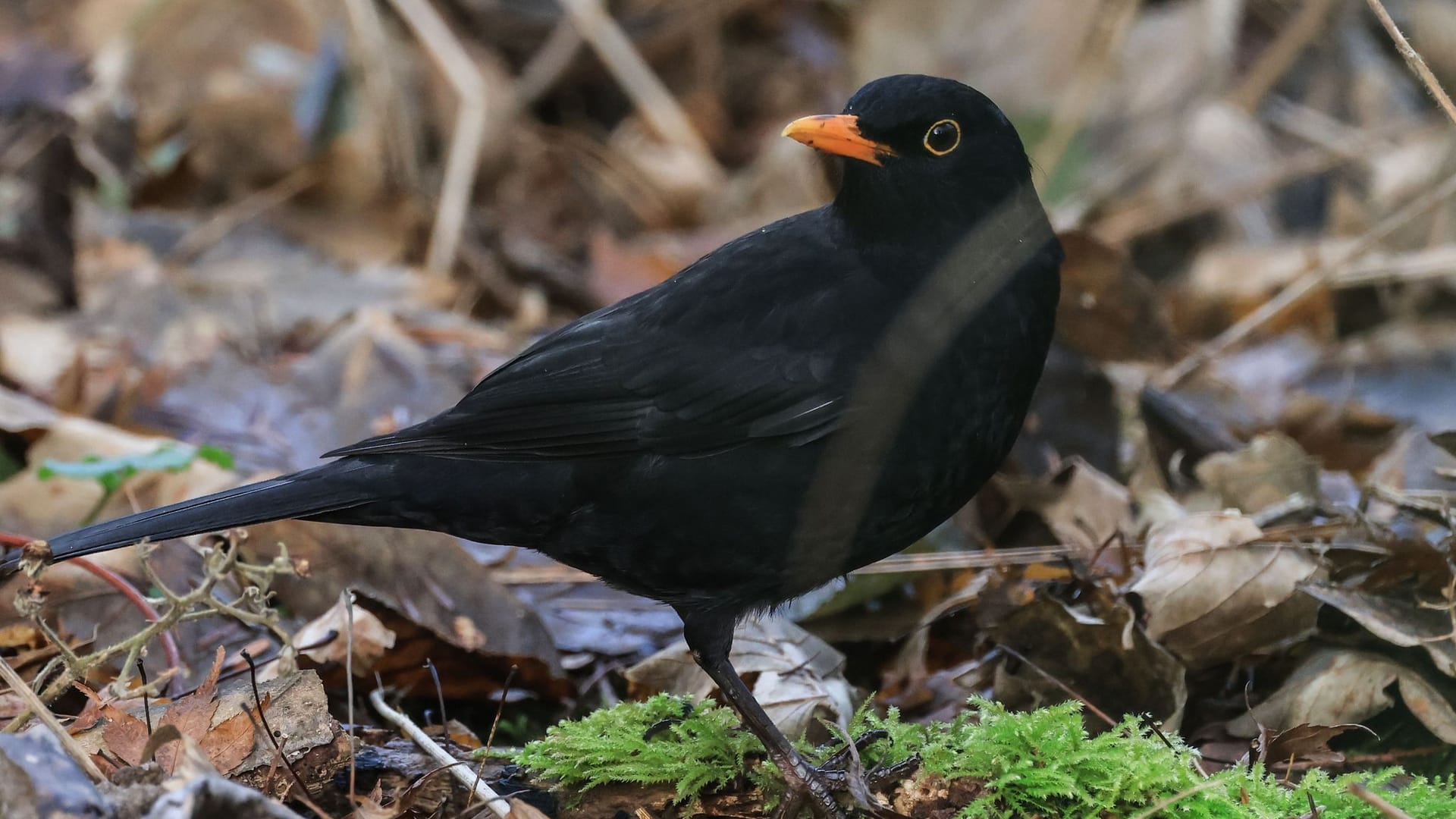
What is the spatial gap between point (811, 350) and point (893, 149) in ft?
1.70

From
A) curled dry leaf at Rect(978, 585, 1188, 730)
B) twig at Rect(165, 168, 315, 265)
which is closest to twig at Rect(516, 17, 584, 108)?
twig at Rect(165, 168, 315, 265)

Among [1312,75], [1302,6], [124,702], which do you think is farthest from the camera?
[1312,75]

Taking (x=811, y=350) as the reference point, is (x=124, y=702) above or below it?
below

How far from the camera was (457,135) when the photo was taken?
7.50 m

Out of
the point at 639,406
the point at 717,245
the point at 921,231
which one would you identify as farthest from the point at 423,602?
the point at 717,245

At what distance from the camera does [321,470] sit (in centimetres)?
344

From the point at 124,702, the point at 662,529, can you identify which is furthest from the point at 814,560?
the point at 124,702

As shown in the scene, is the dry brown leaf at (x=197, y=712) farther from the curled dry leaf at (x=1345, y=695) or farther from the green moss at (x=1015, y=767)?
the curled dry leaf at (x=1345, y=695)

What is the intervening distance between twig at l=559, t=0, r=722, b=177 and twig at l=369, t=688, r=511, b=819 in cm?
607

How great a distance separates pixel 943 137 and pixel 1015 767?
148 centimetres

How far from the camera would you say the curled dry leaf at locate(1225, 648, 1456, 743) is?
315cm

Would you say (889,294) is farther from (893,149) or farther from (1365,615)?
(1365,615)

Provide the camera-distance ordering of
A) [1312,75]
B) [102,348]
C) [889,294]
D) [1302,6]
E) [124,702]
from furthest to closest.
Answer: [1312,75] < [1302,6] < [102,348] < [889,294] < [124,702]

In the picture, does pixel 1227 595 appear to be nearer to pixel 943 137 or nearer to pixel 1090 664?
pixel 1090 664
